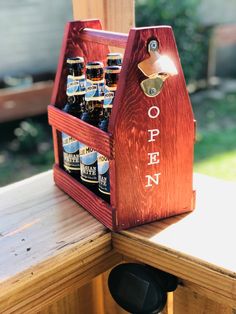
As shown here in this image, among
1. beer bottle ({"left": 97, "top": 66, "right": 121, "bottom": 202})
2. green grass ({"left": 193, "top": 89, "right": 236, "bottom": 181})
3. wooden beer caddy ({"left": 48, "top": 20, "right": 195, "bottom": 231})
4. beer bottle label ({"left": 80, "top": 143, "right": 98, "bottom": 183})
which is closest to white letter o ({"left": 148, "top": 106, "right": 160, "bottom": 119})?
wooden beer caddy ({"left": 48, "top": 20, "right": 195, "bottom": 231})

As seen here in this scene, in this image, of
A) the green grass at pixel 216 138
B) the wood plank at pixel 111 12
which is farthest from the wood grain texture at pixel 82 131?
the green grass at pixel 216 138

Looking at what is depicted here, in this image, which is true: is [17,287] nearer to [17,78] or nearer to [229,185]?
[229,185]

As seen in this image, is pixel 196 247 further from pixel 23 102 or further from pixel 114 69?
pixel 23 102

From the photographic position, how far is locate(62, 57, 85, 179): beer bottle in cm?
128

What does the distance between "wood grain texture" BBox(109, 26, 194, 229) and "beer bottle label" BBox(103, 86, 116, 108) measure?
0.08 meters

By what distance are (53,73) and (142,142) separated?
4065mm

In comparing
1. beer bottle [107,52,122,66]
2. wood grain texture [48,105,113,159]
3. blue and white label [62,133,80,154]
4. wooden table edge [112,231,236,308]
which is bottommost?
wooden table edge [112,231,236,308]

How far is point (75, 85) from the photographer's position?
4.26 feet

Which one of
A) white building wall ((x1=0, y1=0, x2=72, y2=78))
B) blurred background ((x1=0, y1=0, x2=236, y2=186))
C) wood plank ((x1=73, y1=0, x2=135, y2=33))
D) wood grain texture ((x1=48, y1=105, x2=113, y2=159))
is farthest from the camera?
white building wall ((x1=0, y1=0, x2=72, y2=78))

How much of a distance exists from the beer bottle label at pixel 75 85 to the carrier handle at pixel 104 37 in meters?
0.11

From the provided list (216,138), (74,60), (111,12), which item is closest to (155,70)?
(74,60)

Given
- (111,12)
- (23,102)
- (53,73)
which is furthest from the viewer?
(53,73)

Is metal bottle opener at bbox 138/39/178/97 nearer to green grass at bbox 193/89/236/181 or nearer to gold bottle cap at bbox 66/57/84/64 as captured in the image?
gold bottle cap at bbox 66/57/84/64

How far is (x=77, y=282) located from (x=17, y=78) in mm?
3942
